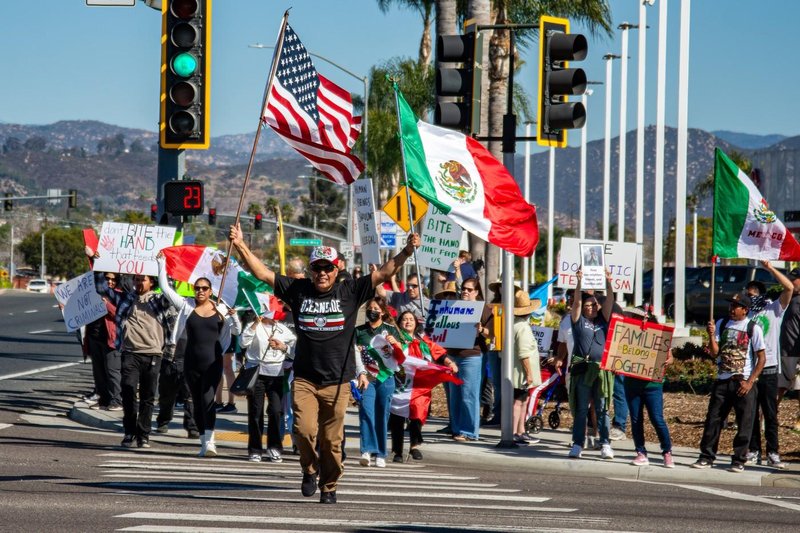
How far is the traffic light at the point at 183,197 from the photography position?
47.5 feet

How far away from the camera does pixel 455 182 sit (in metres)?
13.3

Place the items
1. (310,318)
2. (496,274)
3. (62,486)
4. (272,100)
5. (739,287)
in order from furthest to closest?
(739,287) < (496,274) < (272,100) < (62,486) < (310,318)

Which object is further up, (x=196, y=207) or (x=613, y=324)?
(x=196, y=207)

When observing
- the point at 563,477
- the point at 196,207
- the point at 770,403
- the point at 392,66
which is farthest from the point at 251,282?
the point at 392,66

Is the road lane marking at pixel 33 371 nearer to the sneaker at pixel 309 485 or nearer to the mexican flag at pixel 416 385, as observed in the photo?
the mexican flag at pixel 416 385

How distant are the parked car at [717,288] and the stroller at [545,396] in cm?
2396

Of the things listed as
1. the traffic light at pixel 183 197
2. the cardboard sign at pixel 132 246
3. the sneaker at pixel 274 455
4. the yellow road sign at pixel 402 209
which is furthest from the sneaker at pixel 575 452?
the yellow road sign at pixel 402 209

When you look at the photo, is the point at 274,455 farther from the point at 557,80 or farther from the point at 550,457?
the point at 557,80

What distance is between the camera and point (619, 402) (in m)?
14.8

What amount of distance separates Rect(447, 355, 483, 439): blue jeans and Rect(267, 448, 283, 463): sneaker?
2667 mm

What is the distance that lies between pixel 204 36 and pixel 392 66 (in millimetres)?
43699

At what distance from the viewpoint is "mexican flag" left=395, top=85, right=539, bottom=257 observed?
13.1m

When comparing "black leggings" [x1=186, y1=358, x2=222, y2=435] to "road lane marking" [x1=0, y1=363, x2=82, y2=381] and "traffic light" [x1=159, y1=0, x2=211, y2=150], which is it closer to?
"traffic light" [x1=159, y1=0, x2=211, y2=150]

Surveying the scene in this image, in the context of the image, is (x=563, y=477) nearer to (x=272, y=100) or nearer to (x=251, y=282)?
(x=251, y=282)
